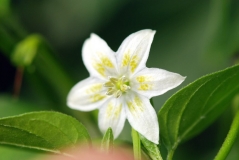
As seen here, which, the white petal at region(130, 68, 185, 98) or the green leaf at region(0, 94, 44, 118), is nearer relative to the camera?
the white petal at region(130, 68, 185, 98)

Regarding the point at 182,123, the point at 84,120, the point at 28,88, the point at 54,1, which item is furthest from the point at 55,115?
the point at 54,1

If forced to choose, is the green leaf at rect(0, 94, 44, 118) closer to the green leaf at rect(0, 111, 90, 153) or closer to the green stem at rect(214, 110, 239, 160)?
the green leaf at rect(0, 111, 90, 153)

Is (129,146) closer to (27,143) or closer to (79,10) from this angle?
(27,143)

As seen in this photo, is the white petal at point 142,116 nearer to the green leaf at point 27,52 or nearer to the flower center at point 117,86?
the flower center at point 117,86

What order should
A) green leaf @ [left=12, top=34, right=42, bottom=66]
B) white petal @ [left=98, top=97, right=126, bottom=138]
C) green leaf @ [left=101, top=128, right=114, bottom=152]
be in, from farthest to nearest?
green leaf @ [left=12, top=34, right=42, bottom=66] → white petal @ [left=98, top=97, right=126, bottom=138] → green leaf @ [left=101, top=128, right=114, bottom=152]

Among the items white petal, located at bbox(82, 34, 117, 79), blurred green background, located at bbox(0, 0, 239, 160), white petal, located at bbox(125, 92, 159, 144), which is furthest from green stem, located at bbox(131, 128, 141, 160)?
blurred green background, located at bbox(0, 0, 239, 160)

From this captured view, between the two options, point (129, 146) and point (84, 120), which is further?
point (84, 120)
